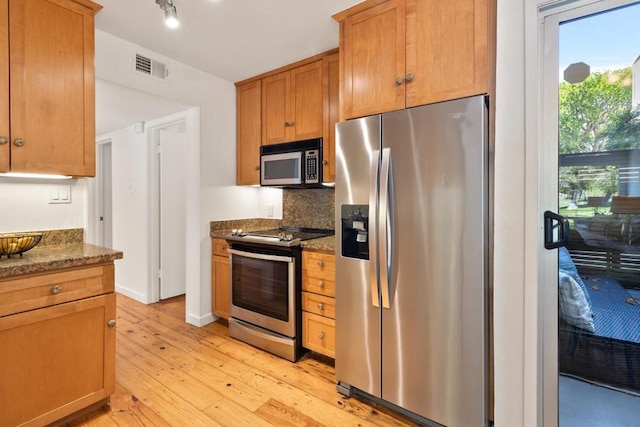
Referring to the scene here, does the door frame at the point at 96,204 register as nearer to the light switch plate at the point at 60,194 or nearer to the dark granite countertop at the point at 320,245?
the light switch plate at the point at 60,194

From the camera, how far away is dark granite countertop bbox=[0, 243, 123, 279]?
1437mm

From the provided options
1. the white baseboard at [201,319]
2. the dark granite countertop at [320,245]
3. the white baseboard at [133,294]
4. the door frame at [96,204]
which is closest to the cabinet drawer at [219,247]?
the white baseboard at [201,319]

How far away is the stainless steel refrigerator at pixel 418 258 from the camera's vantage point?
1.46 meters

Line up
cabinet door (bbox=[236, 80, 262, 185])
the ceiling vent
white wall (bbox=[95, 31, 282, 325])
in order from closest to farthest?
the ceiling vent, white wall (bbox=[95, 31, 282, 325]), cabinet door (bbox=[236, 80, 262, 185])

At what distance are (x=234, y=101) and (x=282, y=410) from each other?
287 cm

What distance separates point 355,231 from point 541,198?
952 millimetres

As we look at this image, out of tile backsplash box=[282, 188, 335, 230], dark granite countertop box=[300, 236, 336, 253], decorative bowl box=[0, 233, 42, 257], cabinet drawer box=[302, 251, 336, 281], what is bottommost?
cabinet drawer box=[302, 251, 336, 281]

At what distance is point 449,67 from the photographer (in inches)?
63.4

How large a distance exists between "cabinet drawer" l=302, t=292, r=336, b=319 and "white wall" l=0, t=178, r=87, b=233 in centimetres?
170

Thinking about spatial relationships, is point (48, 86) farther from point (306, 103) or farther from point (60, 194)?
point (306, 103)

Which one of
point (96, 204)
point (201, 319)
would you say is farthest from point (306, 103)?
point (96, 204)

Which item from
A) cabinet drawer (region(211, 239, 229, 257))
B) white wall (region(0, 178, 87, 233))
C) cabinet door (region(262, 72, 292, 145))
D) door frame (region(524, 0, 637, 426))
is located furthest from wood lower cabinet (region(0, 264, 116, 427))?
door frame (region(524, 0, 637, 426))

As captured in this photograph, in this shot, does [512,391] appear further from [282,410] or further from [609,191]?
[282,410]

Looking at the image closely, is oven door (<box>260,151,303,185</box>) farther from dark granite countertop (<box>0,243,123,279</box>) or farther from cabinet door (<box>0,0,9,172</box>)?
cabinet door (<box>0,0,9,172</box>)
